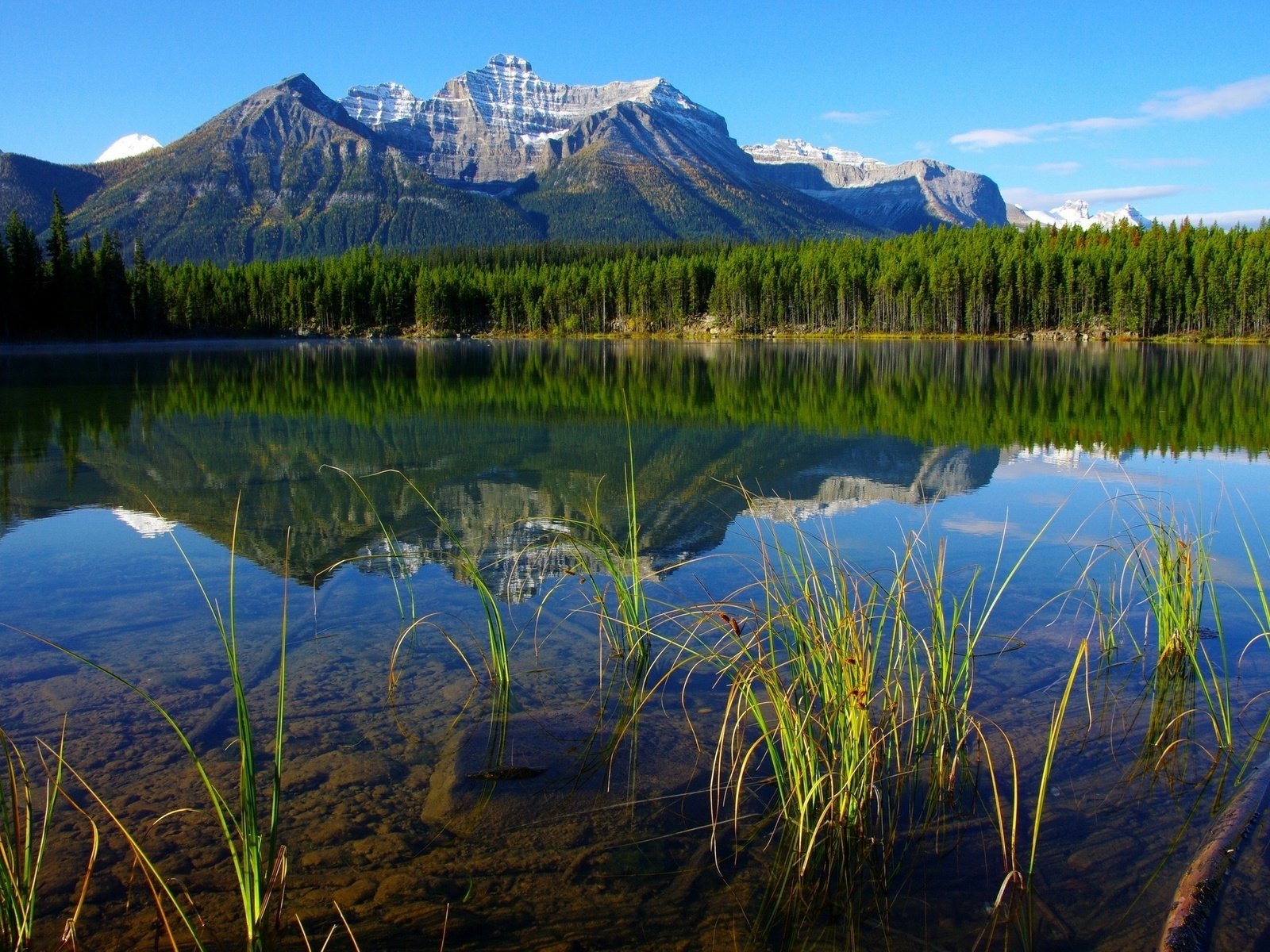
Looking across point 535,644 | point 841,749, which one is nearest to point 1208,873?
point 841,749

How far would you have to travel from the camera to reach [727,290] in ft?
→ 340

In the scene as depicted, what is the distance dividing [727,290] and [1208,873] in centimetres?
10244

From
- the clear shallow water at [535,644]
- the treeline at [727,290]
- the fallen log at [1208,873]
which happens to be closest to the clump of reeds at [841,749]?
the clear shallow water at [535,644]

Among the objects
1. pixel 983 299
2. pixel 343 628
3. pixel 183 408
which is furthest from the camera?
pixel 983 299

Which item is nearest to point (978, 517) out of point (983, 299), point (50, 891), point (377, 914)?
point (377, 914)

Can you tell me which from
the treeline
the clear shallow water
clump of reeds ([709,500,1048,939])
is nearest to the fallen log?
the clear shallow water

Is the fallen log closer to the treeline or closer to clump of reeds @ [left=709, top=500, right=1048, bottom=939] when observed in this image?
clump of reeds @ [left=709, top=500, right=1048, bottom=939]

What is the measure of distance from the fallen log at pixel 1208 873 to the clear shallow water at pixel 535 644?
0.37ft

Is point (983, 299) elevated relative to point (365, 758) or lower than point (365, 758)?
elevated

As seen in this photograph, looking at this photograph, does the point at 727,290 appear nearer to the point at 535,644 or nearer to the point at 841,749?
the point at 535,644

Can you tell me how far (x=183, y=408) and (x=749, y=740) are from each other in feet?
75.1

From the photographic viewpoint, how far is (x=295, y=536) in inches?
418

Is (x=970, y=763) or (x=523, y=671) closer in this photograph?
(x=970, y=763)

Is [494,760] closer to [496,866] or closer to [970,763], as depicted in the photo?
[496,866]
